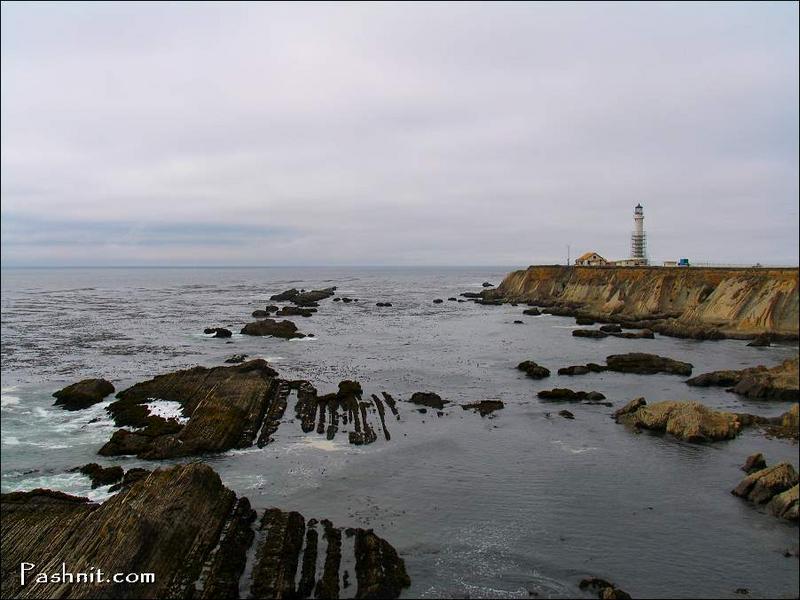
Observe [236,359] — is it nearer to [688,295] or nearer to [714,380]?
[714,380]

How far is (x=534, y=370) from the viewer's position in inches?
1690

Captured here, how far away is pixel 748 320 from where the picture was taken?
58.3 metres

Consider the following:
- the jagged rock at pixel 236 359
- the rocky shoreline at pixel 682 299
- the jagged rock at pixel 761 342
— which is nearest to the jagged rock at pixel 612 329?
the rocky shoreline at pixel 682 299

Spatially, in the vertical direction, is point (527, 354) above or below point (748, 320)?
below

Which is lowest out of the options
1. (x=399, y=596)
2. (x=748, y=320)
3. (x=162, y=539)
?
(x=399, y=596)

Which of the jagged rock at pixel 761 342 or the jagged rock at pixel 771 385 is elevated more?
the jagged rock at pixel 761 342

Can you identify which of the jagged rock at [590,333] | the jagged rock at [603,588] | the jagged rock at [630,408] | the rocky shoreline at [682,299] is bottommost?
the jagged rock at [603,588]

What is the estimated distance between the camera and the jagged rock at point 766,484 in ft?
65.7

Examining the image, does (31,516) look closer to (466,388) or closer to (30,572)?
(30,572)

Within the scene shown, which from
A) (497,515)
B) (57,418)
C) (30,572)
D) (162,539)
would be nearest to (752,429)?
(497,515)

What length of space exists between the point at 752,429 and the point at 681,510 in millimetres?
12020

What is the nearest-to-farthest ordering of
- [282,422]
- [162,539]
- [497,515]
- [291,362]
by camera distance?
[162,539] < [497,515] < [282,422] < [291,362]

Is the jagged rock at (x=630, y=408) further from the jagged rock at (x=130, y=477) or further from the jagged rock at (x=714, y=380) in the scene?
the jagged rock at (x=130, y=477)

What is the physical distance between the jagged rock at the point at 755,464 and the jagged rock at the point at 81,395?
120 feet
